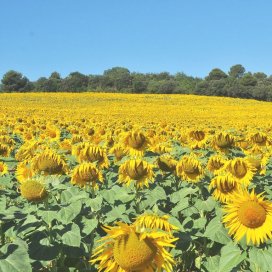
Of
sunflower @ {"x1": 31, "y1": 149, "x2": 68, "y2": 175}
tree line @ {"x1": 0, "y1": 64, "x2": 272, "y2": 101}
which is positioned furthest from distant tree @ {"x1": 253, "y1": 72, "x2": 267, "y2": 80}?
sunflower @ {"x1": 31, "y1": 149, "x2": 68, "y2": 175}

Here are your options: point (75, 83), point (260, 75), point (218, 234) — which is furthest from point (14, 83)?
point (218, 234)

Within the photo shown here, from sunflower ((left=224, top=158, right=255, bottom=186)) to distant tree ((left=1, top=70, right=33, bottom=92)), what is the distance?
73.9 metres

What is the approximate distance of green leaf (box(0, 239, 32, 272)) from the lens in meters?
2.75

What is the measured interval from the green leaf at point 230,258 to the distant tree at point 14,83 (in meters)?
75.2

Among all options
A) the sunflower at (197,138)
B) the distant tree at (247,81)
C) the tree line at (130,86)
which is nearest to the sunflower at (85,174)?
the sunflower at (197,138)

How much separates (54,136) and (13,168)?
10.5 feet

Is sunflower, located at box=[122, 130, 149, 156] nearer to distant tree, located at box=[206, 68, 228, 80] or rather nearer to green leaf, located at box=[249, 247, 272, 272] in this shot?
green leaf, located at box=[249, 247, 272, 272]

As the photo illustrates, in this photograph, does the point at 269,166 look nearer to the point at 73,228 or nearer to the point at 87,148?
the point at 87,148

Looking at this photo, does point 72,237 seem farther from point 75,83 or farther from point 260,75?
point 260,75

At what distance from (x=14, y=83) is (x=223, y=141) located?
242ft

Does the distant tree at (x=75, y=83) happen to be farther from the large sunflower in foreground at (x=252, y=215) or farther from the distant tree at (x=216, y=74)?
the large sunflower in foreground at (x=252, y=215)

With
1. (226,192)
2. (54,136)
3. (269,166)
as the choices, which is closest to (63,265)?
(226,192)

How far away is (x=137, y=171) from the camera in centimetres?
504

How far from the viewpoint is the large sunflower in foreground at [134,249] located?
2.48m
